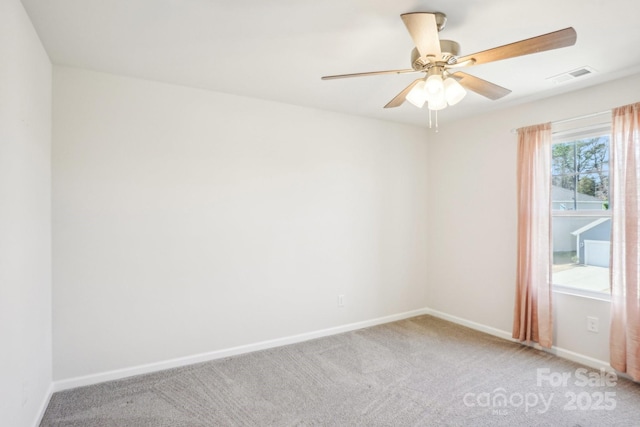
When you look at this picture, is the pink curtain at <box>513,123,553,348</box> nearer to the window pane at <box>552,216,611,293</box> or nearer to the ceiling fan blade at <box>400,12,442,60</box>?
the window pane at <box>552,216,611,293</box>

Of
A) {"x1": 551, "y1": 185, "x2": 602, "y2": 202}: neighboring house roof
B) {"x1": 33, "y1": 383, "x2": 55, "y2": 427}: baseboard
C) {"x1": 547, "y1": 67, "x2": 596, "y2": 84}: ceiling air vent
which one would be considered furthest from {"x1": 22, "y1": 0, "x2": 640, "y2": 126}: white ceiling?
{"x1": 33, "y1": 383, "x2": 55, "y2": 427}: baseboard

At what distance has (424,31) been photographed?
1620 millimetres

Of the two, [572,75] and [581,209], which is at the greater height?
[572,75]

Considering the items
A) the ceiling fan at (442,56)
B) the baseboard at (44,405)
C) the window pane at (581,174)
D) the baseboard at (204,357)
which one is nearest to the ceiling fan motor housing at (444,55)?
the ceiling fan at (442,56)

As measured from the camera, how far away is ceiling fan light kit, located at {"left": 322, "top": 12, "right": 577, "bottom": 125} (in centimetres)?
157

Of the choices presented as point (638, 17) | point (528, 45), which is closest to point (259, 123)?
point (528, 45)

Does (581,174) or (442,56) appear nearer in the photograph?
(442,56)

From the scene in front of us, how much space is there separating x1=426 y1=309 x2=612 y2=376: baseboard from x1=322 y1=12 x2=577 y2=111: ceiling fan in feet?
8.08

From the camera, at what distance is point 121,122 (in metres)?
2.67

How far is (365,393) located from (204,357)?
4.73 ft

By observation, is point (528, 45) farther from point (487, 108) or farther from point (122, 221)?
point (122, 221)

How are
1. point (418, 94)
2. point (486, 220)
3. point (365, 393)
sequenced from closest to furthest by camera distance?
point (418, 94) < point (365, 393) < point (486, 220)

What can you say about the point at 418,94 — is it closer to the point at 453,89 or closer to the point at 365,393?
the point at 453,89

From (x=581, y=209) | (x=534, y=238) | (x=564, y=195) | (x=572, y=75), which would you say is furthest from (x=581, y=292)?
(x=572, y=75)
